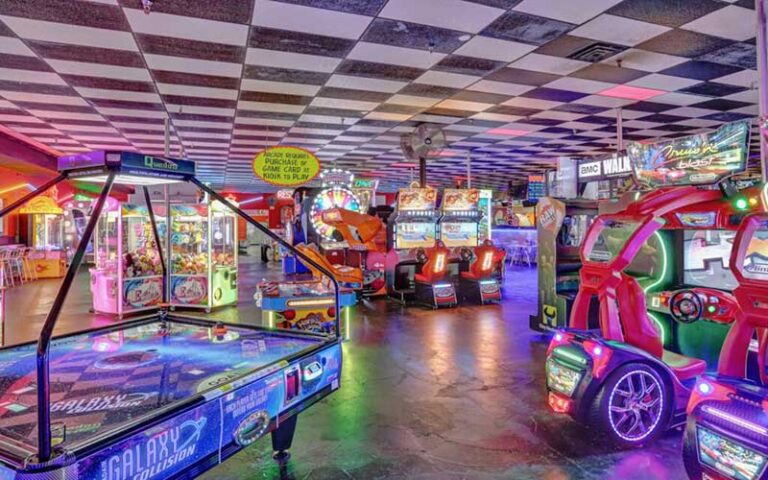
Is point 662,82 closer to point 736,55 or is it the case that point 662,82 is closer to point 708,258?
point 736,55

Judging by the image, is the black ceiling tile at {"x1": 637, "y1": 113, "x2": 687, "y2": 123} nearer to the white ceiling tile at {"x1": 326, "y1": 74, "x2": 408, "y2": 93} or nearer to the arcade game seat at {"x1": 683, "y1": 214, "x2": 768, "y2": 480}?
the white ceiling tile at {"x1": 326, "y1": 74, "x2": 408, "y2": 93}

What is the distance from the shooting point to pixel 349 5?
3.20m

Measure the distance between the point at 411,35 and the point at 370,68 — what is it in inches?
34.4

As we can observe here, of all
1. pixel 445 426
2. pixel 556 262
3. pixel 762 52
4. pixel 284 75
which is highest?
pixel 284 75

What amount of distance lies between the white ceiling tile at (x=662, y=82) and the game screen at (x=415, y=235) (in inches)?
159

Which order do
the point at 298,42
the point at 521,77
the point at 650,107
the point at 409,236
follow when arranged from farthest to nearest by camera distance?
the point at 409,236, the point at 650,107, the point at 521,77, the point at 298,42

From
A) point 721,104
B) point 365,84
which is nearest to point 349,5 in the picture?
point 365,84

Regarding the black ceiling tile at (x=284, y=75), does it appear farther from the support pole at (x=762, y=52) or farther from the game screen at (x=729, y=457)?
the game screen at (x=729, y=457)

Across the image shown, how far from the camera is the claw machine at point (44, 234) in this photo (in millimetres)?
11789

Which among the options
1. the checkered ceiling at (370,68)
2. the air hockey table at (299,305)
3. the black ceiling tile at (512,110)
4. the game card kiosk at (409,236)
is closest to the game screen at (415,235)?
the game card kiosk at (409,236)

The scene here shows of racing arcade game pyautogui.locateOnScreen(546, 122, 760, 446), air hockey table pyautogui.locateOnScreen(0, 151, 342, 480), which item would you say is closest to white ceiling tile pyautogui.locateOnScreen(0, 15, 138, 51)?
air hockey table pyautogui.locateOnScreen(0, 151, 342, 480)

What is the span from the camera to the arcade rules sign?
2.78 metres

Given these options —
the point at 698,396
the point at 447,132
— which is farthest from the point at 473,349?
the point at 447,132

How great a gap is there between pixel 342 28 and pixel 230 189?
16969 millimetres
